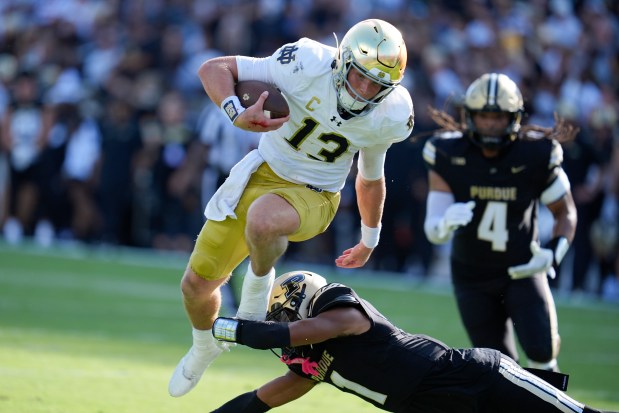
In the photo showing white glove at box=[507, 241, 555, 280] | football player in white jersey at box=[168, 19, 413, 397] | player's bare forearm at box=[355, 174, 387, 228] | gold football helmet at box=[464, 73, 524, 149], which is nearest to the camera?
football player in white jersey at box=[168, 19, 413, 397]

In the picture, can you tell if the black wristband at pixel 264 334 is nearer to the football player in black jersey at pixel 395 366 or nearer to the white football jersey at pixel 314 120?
the football player in black jersey at pixel 395 366

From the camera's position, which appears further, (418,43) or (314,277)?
(418,43)

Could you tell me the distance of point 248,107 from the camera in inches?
189

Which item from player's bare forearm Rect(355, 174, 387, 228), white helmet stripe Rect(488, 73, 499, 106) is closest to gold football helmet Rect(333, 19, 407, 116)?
player's bare forearm Rect(355, 174, 387, 228)

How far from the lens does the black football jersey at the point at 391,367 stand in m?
4.65

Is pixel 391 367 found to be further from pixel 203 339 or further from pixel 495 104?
pixel 495 104

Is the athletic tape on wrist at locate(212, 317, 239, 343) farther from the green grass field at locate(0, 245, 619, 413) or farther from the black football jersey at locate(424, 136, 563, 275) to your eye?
the black football jersey at locate(424, 136, 563, 275)

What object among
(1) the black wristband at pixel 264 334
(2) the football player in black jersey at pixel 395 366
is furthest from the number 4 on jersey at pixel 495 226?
(1) the black wristband at pixel 264 334

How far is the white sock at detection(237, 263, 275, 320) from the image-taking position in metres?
4.85

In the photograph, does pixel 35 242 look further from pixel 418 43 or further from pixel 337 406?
pixel 337 406

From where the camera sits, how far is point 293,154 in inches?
206

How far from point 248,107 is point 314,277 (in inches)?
32.1

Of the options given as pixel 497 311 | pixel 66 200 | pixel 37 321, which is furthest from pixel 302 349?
pixel 66 200

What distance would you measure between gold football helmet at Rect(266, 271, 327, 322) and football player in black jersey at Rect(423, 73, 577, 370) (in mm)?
1267
